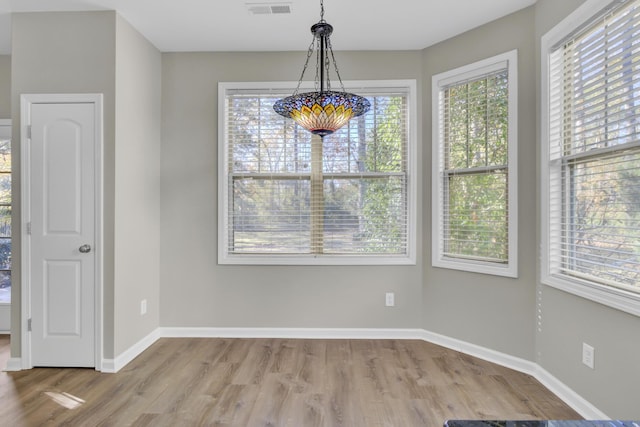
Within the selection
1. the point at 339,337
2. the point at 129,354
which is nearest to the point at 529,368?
the point at 339,337

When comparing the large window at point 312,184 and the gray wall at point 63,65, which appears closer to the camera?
the gray wall at point 63,65

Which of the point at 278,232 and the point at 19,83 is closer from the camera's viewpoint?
the point at 19,83

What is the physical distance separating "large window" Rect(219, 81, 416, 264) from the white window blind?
125 cm

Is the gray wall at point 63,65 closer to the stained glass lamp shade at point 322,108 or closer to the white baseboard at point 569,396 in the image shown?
the stained glass lamp shade at point 322,108

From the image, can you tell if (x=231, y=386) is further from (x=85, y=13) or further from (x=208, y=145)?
(x=85, y=13)

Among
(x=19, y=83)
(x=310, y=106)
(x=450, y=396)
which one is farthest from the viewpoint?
(x=19, y=83)

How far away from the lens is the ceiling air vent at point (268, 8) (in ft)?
8.90

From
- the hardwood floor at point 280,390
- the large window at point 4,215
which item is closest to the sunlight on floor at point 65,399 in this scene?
the hardwood floor at point 280,390

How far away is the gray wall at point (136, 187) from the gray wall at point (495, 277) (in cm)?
261

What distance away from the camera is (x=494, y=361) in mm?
2955

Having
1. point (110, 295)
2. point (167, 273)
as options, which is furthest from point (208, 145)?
point (110, 295)

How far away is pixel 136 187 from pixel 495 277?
318 centimetres

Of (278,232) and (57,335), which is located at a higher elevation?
(278,232)

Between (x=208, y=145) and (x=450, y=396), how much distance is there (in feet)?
9.80
